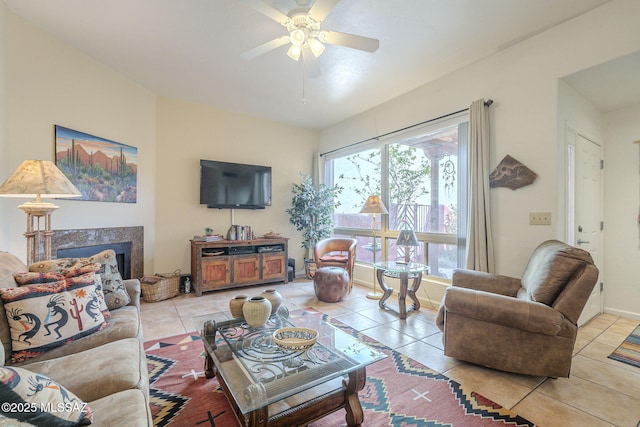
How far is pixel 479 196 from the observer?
9.88ft

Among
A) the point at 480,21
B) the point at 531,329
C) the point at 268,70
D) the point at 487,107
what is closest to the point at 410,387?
the point at 531,329

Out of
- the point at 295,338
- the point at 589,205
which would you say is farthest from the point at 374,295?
the point at 589,205

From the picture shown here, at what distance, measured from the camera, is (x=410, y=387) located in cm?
191

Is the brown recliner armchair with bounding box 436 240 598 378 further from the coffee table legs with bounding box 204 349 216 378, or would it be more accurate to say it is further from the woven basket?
the woven basket

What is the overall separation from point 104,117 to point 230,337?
131 inches

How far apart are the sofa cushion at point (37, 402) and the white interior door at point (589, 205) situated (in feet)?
12.9

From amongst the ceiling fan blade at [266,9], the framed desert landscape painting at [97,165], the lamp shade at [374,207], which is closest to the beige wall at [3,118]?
the framed desert landscape painting at [97,165]

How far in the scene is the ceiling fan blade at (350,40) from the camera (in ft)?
7.06

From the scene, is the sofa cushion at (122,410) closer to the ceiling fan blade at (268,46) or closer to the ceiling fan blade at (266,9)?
the ceiling fan blade at (266,9)

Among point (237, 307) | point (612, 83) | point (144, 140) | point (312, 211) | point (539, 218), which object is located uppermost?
point (612, 83)

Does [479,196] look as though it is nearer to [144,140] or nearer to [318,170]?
[318,170]

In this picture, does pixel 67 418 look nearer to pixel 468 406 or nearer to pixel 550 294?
pixel 468 406

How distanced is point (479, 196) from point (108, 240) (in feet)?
14.6

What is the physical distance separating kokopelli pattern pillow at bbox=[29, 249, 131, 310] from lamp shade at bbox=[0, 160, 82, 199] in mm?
518
